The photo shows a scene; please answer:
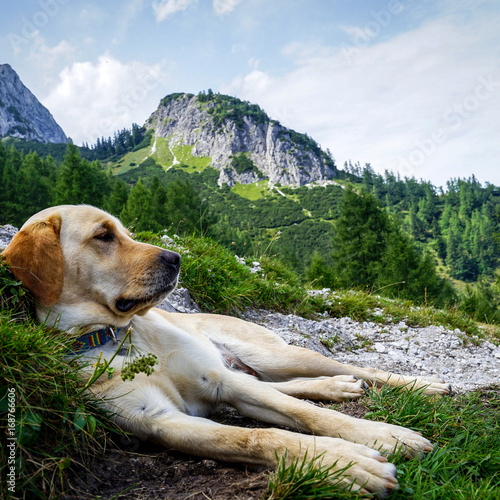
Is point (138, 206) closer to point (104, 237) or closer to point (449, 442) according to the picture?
point (104, 237)

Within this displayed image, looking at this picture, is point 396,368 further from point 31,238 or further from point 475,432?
point 31,238

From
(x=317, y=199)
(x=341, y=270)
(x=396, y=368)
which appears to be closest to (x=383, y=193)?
(x=317, y=199)

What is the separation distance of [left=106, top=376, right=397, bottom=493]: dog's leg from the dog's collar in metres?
0.49

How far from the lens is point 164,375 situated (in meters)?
2.79

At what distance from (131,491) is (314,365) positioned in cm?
212

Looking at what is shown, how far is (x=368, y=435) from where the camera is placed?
231cm

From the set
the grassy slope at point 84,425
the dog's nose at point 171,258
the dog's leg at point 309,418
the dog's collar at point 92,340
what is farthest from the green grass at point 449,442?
the dog's collar at point 92,340

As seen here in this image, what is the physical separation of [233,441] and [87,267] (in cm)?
171

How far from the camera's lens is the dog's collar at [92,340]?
108 inches

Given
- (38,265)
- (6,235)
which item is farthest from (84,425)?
(6,235)

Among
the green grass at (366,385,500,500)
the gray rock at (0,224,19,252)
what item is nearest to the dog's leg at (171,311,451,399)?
the green grass at (366,385,500,500)

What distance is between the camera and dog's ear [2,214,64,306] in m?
2.70

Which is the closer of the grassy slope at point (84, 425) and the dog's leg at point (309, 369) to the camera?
the grassy slope at point (84, 425)

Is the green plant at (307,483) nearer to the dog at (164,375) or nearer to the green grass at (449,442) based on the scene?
the dog at (164,375)
